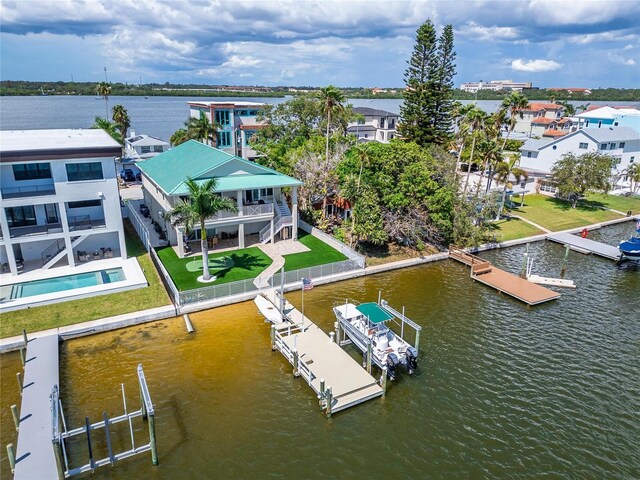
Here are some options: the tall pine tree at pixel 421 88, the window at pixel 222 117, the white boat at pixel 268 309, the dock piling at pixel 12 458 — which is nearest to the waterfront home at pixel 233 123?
the window at pixel 222 117

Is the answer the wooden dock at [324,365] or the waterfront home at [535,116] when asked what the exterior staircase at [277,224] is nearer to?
the wooden dock at [324,365]

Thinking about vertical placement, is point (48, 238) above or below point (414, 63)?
below

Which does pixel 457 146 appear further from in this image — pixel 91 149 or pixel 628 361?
pixel 91 149

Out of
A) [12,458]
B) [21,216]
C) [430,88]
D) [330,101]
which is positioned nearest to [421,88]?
[430,88]

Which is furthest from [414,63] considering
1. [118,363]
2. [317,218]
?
[118,363]

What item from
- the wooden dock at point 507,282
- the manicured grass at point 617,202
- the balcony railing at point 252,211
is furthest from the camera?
the manicured grass at point 617,202

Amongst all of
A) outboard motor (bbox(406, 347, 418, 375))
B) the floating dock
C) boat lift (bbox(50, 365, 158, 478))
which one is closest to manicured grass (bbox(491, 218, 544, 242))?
the floating dock

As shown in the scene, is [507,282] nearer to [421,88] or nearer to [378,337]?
[378,337]

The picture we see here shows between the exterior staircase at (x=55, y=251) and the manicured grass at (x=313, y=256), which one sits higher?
the exterior staircase at (x=55, y=251)
